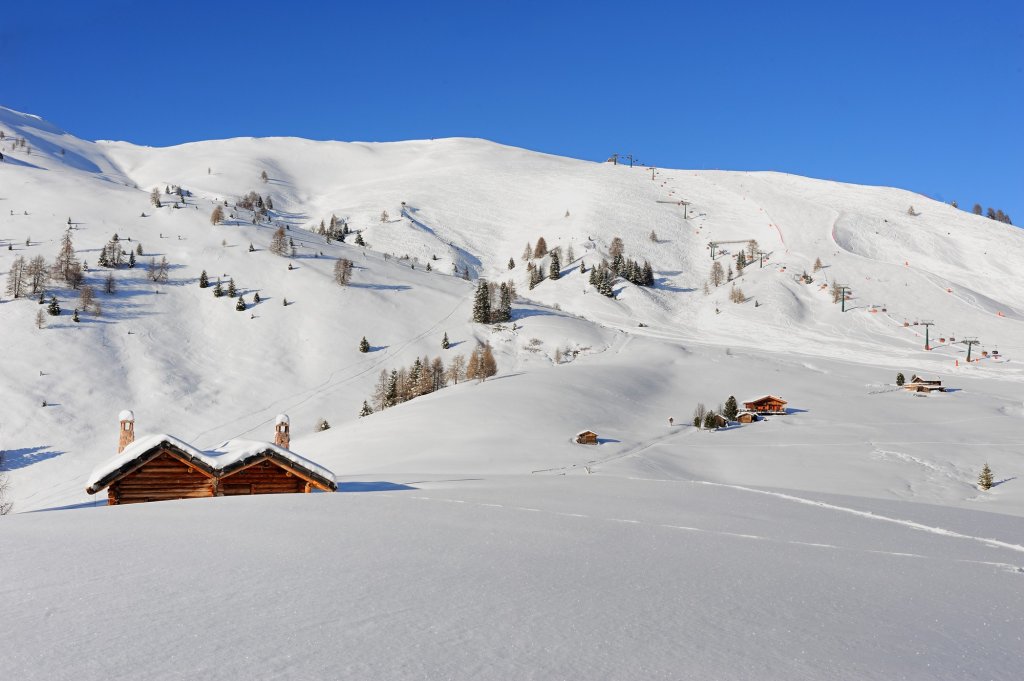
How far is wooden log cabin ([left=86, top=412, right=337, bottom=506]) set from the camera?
69.2ft

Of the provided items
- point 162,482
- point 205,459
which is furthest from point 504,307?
point 162,482

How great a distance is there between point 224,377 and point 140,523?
2527 inches

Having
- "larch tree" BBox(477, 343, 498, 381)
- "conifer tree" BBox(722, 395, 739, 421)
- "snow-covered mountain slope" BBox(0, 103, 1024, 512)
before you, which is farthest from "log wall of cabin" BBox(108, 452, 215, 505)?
"larch tree" BBox(477, 343, 498, 381)

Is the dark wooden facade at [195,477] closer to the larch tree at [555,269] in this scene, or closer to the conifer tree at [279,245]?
the conifer tree at [279,245]

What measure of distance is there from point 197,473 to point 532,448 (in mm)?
25999

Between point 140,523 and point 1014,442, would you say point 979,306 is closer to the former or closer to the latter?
point 1014,442

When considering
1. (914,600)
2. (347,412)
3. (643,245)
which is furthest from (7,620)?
(643,245)

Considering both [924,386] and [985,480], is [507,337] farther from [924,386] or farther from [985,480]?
[985,480]

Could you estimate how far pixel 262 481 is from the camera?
74.2 feet

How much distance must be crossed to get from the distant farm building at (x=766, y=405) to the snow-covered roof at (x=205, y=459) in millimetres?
50175

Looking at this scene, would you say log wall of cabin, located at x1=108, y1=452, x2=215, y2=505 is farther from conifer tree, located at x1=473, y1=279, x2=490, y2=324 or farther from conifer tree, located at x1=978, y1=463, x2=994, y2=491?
conifer tree, located at x1=473, y1=279, x2=490, y2=324

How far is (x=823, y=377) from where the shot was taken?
76375mm

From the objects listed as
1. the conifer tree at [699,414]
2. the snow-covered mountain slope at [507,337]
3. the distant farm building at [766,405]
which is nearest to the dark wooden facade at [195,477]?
the snow-covered mountain slope at [507,337]

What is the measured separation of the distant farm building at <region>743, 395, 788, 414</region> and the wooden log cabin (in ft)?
164
